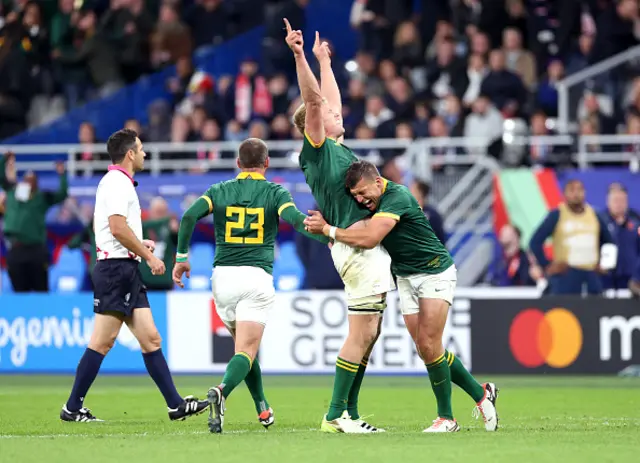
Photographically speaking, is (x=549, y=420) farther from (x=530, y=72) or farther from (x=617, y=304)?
(x=530, y=72)

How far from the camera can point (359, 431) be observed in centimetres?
968

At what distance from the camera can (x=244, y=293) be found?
10.3 m

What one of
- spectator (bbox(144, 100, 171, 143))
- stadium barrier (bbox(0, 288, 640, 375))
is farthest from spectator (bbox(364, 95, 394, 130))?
stadium barrier (bbox(0, 288, 640, 375))

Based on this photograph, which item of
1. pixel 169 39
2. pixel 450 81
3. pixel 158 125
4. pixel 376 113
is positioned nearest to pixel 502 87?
pixel 450 81

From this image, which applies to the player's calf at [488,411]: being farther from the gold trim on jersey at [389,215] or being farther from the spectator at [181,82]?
the spectator at [181,82]

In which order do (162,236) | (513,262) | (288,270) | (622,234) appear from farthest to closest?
(288,270) < (513,262) < (162,236) < (622,234)

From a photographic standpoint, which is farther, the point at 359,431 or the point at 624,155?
the point at 624,155

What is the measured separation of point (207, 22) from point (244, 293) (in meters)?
17.2

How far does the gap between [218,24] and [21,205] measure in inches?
356

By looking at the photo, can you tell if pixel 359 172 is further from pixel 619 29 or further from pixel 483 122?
pixel 619 29

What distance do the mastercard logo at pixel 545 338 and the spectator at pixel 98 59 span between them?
11674 millimetres

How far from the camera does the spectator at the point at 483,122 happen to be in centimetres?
2066

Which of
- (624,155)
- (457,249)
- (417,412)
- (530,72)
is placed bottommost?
(417,412)

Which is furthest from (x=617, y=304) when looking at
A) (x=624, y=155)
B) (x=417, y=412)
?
(x=417, y=412)
